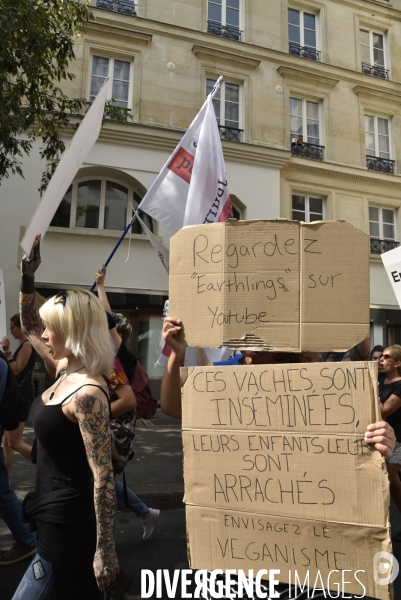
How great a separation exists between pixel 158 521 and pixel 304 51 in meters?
15.2

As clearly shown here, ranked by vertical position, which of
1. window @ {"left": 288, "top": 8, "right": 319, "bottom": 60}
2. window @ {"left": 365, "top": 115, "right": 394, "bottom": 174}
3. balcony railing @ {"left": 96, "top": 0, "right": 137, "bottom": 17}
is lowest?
window @ {"left": 365, "top": 115, "right": 394, "bottom": 174}

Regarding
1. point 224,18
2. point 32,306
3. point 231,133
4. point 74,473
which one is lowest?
point 74,473

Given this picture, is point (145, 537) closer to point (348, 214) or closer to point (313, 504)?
point (313, 504)

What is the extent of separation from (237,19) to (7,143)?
Result: 10006 mm

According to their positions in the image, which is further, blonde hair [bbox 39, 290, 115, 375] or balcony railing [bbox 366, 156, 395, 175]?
balcony railing [bbox 366, 156, 395, 175]

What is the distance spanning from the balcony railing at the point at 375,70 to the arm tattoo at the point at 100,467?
17116 mm

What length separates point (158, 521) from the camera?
15.1ft

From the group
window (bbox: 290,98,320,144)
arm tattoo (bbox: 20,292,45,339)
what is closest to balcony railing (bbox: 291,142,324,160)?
window (bbox: 290,98,320,144)

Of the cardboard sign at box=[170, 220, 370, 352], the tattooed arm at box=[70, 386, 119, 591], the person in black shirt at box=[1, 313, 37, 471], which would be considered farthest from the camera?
the person in black shirt at box=[1, 313, 37, 471]

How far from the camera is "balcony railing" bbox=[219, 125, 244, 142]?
1362cm

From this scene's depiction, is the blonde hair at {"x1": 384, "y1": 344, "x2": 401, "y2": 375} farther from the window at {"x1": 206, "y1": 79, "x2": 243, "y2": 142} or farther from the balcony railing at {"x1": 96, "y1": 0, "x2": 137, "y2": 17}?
the balcony railing at {"x1": 96, "y1": 0, "x2": 137, "y2": 17}

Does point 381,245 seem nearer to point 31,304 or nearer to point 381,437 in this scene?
point 31,304

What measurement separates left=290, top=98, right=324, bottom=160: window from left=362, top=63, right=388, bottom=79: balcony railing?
2438mm

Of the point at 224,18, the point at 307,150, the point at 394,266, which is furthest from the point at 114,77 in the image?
the point at 394,266
